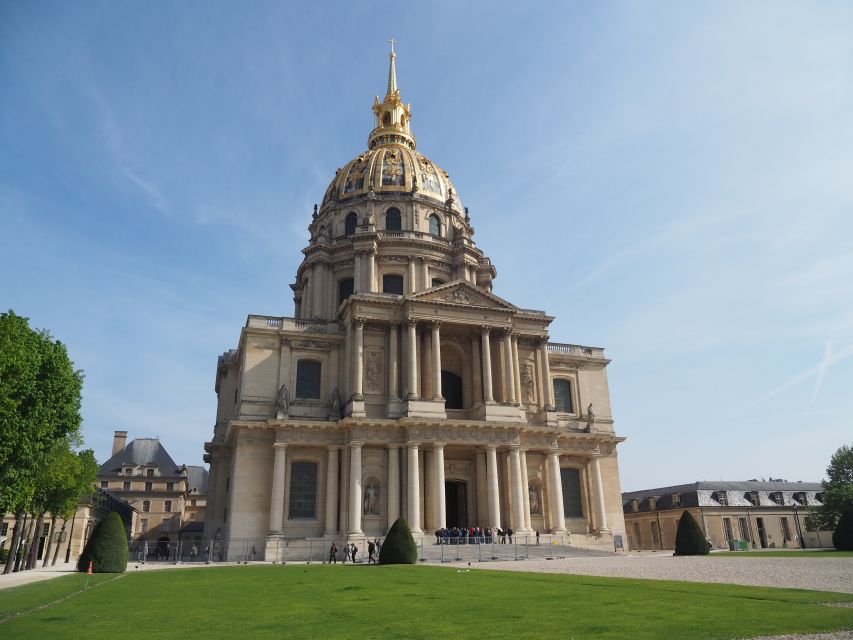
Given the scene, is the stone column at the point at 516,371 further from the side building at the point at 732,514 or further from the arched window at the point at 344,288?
the side building at the point at 732,514

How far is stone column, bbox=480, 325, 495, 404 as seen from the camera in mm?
39969

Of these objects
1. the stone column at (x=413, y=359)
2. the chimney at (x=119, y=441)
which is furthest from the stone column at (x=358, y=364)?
the chimney at (x=119, y=441)

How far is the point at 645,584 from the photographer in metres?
15.5

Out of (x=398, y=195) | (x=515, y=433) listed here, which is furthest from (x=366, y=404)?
(x=398, y=195)

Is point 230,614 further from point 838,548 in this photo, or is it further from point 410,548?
point 838,548

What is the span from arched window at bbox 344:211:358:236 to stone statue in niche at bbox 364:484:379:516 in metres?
23.7

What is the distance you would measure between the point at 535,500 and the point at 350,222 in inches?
1067

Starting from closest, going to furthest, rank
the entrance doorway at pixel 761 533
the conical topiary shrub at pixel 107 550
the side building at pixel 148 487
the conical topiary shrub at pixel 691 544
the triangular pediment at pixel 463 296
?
the conical topiary shrub at pixel 107 550
the conical topiary shrub at pixel 691 544
the triangular pediment at pixel 463 296
the entrance doorway at pixel 761 533
the side building at pixel 148 487

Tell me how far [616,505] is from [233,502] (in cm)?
2508

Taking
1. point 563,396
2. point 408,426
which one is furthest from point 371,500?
point 563,396

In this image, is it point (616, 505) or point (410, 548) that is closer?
point (410, 548)

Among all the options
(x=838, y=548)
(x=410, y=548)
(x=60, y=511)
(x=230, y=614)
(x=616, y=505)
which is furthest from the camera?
(x=616, y=505)

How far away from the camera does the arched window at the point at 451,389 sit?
4416 cm

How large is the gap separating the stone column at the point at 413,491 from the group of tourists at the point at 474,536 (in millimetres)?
1484
